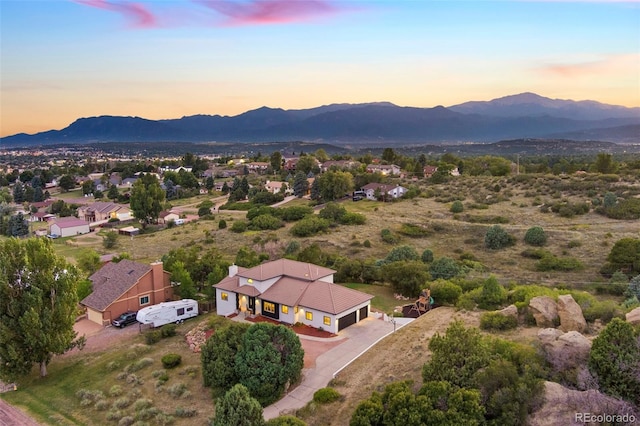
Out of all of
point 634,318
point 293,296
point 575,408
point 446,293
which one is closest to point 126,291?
point 293,296

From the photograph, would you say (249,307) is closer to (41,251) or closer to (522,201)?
(41,251)

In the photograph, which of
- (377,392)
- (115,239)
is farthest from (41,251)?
(115,239)

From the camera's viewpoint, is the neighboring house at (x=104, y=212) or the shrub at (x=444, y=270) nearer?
the shrub at (x=444, y=270)

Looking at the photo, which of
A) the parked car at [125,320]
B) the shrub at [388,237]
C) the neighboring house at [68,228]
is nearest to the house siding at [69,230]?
the neighboring house at [68,228]

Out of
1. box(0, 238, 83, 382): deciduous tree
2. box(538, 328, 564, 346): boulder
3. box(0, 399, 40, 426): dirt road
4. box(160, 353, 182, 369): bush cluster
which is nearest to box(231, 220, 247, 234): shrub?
box(0, 238, 83, 382): deciduous tree

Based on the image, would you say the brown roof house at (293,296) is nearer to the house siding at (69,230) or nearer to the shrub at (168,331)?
the shrub at (168,331)

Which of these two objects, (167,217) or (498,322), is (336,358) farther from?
(167,217)
